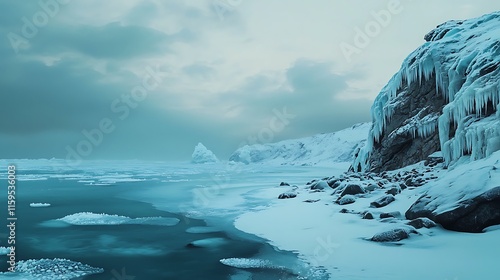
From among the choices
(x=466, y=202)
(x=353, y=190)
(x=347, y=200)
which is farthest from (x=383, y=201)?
(x=466, y=202)

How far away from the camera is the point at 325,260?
790cm

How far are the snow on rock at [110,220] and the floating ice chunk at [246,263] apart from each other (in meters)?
5.69

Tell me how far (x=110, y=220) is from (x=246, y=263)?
8.29 metres

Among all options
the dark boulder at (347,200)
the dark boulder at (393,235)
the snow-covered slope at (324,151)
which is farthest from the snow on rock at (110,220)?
the snow-covered slope at (324,151)

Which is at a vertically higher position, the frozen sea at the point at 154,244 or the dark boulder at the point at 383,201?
the dark boulder at the point at 383,201

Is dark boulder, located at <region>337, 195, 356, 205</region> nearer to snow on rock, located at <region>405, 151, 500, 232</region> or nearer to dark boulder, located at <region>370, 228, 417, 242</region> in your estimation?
snow on rock, located at <region>405, 151, 500, 232</region>

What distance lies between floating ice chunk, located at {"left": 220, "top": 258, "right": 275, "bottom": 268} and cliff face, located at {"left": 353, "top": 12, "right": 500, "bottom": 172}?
12.1m

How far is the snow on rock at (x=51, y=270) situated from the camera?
7250mm

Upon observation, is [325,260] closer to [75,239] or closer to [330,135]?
[75,239]

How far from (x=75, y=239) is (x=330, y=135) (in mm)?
195469

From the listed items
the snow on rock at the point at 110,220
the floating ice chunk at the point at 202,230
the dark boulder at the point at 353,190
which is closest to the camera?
the floating ice chunk at the point at 202,230

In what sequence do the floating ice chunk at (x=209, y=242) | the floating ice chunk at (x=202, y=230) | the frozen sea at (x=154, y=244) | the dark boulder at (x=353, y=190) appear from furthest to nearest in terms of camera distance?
1. the dark boulder at (x=353, y=190)
2. the floating ice chunk at (x=202, y=230)
3. the floating ice chunk at (x=209, y=242)
4. the frozen sea at (x=154, y=244)

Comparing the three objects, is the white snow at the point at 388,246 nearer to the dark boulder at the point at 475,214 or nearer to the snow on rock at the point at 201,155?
the dark boulder at the point at 475,214

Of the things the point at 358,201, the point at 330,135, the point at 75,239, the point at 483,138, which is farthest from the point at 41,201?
the point at 330,135
